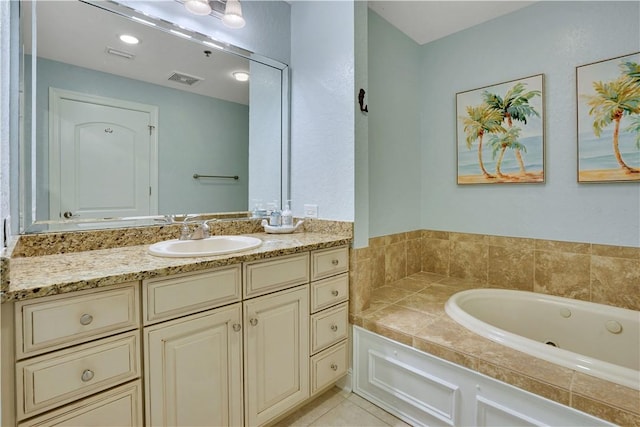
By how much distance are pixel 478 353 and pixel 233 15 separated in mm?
2181

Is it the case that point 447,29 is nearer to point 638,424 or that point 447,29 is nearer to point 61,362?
point 638,424

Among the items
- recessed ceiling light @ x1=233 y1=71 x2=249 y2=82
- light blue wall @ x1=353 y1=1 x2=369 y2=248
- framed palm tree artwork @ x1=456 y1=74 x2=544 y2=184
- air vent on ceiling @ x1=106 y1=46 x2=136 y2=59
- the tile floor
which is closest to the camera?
air vent on ceiling @ x1=106 y1=46 x2=136 y2=59

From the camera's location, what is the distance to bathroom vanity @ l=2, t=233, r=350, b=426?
0.85m

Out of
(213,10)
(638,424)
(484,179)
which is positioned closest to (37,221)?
(213,10)

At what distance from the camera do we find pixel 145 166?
1.57 meters

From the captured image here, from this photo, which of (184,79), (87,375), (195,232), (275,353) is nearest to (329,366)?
(275,353)

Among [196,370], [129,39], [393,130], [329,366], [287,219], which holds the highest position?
[129,39]

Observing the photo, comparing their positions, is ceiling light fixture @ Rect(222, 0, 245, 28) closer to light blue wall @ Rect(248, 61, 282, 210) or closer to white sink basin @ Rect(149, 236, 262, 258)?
light blue wall @ Rect(248, 61, 282, 210)

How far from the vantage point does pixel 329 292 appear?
1.69 metres

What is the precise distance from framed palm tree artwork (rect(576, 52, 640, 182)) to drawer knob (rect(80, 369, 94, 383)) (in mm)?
2655

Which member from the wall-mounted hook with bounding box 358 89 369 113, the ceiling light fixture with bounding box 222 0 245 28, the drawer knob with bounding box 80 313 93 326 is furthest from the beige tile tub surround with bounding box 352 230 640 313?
the ceiling light fixture with bounding box 222 0 245 28

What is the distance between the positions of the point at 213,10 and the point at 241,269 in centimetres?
153

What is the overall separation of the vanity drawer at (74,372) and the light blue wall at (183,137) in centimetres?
72

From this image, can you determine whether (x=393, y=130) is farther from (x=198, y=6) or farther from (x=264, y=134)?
(x=198, y=6)
